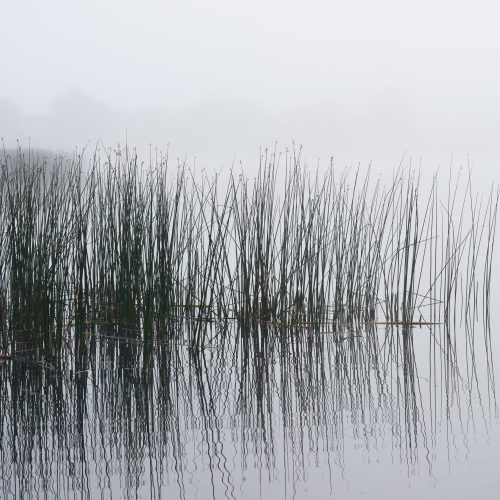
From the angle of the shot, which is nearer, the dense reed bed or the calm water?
the calm water

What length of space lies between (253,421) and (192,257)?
185 cm

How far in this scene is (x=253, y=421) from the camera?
248 cm

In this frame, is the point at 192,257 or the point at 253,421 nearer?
the point at 253,421

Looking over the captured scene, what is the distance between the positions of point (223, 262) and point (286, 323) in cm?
42

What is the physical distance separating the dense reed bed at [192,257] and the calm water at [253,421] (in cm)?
19

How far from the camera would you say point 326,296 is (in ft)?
14.4

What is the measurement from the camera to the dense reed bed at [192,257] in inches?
132

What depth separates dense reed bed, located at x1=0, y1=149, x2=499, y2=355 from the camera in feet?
11.0

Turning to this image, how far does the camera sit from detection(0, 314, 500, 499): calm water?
6.49 ft

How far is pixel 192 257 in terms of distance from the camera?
13.9 ft

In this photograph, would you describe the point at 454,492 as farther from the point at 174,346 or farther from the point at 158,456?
the point at 174,346

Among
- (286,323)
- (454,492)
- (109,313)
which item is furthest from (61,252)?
(454,492)

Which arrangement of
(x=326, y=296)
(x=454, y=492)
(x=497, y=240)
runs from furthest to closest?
(x=497, y=240), (x=326, y=296), (x=454, y=492)

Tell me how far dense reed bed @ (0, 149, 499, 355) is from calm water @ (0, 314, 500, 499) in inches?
7.3
